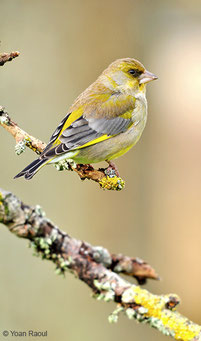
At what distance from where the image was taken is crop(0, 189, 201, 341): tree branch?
1.40 metres

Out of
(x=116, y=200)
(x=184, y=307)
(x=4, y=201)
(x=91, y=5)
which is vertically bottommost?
(x=4, y=201)

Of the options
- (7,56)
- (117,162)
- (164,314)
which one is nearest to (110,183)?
(164,314)

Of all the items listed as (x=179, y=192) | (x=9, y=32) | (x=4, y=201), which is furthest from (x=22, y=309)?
(x=4, y=201)

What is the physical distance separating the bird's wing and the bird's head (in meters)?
0.07

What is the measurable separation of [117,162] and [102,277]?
241cm

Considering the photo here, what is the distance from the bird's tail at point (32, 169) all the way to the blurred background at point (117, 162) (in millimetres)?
1507

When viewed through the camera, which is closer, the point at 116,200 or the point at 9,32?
the point at 9,32

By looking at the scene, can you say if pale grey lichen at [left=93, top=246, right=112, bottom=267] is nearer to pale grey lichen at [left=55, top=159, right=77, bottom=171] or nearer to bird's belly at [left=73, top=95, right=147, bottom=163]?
pale grey lichen at [left=55, top=159, right=77, bottom=171]

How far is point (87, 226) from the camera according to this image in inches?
158

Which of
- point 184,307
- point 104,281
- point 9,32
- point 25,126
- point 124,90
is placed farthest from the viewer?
point 184,307

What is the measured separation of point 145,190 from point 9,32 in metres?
1.61

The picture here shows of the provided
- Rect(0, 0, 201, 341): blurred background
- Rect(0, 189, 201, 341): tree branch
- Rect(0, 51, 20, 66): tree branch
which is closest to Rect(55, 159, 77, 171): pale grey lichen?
Rect(0, 189, 201, 341): tree branch

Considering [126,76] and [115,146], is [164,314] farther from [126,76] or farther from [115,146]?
[126,76]

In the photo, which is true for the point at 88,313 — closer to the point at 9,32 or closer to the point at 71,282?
the point at 71,282
